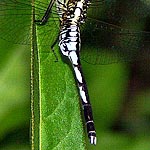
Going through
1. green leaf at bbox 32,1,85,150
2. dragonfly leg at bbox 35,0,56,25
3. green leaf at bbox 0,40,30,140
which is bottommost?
green leaf at bbox 32,1,85,150

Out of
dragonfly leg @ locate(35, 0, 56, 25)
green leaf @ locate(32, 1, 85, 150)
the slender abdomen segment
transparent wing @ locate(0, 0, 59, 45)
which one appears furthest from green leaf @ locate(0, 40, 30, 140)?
green leaf @ locate(32, 1, 85, 150)

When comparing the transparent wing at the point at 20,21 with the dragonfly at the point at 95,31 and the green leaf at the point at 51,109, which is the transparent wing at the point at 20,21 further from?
the green leaf at the point at 51,109

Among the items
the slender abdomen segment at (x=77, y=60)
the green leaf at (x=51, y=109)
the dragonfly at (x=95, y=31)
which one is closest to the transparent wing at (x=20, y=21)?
the dragonfly at (x=95, y=31)

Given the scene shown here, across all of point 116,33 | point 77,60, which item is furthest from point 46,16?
point 116,33

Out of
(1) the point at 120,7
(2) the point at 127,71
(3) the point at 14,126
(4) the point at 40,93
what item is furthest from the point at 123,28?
→ (4) the point at 40,93

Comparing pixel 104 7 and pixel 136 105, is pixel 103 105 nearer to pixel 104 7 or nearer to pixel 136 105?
pixel 136 105

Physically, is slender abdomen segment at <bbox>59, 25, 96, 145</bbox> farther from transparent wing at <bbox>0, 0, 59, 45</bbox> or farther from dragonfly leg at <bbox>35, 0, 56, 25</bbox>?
dragonfly leg at <bbox>35, 0, 56, 25</bbox>

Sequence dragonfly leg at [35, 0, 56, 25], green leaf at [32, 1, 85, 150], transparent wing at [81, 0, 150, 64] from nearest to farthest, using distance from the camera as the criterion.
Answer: green leaf at [32, 1, 85, 150] → dragonfly leg at [35, 0, 56, 25] → transparent wing at [81, 0, 150, 64]
